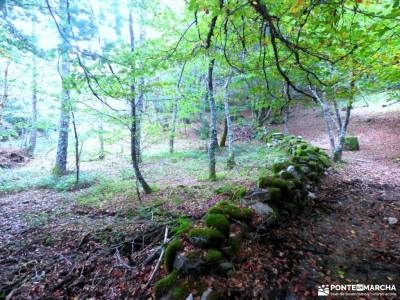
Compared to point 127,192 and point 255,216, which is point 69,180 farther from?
point 255,216

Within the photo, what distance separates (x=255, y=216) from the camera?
3.42m

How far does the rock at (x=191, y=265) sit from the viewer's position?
2383mm

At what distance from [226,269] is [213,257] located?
208 mm

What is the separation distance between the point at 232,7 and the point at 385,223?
4228 millimetres

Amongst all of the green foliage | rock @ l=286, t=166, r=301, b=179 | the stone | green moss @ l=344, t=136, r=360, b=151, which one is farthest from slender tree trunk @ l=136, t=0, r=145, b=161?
green moss @ l=344, t=136, r=360, b=151

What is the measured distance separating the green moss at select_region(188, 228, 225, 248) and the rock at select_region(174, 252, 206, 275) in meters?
0.21

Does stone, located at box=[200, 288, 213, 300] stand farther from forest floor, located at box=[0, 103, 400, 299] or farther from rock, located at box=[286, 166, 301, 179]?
rock, located at box=[286, 166, 301, 179]

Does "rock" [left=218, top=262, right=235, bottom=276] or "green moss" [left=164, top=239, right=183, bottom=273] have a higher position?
"green moss" [left=164, top=239, right=183, bottom=273]

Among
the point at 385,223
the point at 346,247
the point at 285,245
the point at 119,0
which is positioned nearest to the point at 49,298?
the point at 285,245

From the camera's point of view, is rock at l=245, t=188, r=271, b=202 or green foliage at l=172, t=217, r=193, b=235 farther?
rock at l=245, t=188, r=271, b=202

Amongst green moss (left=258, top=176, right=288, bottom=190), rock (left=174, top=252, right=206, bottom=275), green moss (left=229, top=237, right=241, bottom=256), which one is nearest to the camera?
rock (left=174, top=252, right=206, bottom=275)

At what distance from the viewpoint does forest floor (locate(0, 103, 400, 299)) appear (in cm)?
266

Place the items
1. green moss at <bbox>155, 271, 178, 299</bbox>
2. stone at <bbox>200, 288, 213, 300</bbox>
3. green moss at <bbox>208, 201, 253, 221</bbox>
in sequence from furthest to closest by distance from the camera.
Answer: green moss at <bbox>208, 201, 253, 221</bbox> → green moss at <bbox>155, 271, 178, 299</bbox> → stone at <bbox>200, 288, 213, 300</bbox>

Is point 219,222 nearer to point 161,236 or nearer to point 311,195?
point 161,236
